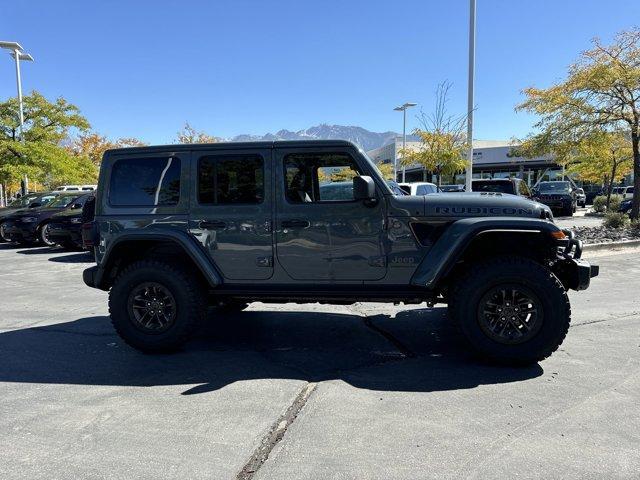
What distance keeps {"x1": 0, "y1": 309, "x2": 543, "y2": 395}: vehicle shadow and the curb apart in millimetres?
6980

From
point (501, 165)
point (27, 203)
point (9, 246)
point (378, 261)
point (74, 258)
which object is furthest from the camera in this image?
point (501, 165)

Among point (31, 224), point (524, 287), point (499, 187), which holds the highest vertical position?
point (499, 187)

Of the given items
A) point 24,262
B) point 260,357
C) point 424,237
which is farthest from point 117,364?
point 24,262

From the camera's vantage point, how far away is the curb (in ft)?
36.7

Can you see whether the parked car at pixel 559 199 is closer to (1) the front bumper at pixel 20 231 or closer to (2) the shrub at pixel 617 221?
(2) the shrub at pixel 617 221

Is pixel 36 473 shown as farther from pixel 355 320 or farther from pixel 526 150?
pixel 526 150

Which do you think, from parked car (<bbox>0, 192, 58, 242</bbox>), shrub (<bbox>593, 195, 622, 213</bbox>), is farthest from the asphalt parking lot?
shrub (<bbox>593, 195, 622, 213</bbox>)

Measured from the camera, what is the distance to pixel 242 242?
4602 mm

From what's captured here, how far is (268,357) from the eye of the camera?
15.4 ft

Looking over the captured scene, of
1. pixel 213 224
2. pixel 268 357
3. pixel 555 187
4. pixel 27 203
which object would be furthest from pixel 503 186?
pixel 27 203

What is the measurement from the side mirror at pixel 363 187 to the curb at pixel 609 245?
881 centimetres

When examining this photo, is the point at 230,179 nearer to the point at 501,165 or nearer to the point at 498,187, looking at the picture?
the point at 498,187

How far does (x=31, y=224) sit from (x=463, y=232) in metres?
13.9

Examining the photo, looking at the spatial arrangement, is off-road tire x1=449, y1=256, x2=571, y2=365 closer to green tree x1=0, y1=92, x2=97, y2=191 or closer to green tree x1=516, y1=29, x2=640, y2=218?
green tree x1=516, y1=29, x2=640, y2=218
